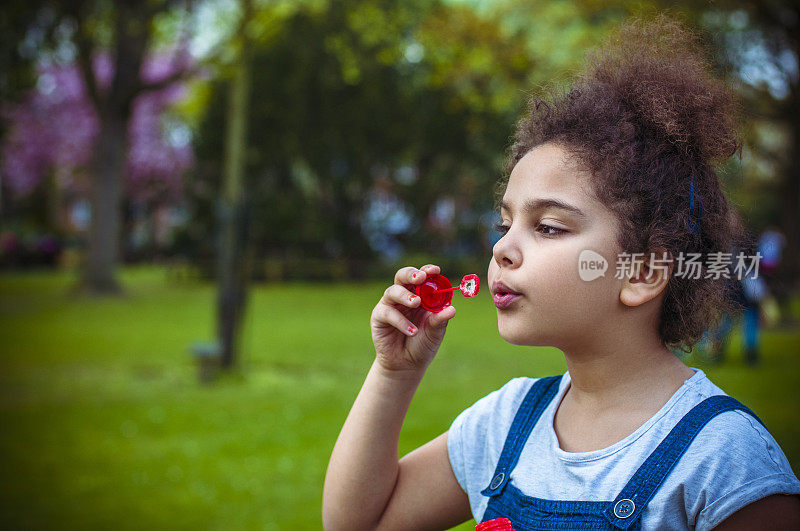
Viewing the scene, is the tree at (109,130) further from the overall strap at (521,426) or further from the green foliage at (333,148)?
the overall strap at (521,426)

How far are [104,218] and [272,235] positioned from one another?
488 centimetres

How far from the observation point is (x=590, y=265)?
1.24 m

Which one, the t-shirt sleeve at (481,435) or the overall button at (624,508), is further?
the t-shirt sleeve at (481,435)

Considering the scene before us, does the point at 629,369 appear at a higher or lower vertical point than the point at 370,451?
Answer: higher

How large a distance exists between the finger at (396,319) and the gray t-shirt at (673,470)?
0.90ft

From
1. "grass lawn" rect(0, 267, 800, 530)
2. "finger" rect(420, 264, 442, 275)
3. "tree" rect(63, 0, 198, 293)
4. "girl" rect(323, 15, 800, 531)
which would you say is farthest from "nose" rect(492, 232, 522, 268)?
"tree" rect(63, 0, 198, 293)

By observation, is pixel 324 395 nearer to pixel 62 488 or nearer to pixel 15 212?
pixel 62 488

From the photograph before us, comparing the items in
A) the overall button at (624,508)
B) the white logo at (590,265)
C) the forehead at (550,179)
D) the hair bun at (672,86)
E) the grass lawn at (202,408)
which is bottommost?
the grass lawn at (202,408)

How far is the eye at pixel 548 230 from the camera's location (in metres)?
1.25

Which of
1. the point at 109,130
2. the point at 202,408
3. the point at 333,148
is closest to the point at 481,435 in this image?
the point at 202,408

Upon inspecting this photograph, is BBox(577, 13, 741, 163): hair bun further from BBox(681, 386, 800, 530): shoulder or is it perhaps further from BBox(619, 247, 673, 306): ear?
BBox(681, 386, 800, 530): shoulder

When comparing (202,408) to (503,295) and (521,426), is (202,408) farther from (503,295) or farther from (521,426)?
(503,295)

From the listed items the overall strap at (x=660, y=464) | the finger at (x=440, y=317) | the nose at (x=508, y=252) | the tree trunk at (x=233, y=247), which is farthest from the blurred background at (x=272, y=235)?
the finger at (x=440, y=317)

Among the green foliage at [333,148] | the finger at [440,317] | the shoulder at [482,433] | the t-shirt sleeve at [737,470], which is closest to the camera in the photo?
the t-shirt sleeve at [737,470]
